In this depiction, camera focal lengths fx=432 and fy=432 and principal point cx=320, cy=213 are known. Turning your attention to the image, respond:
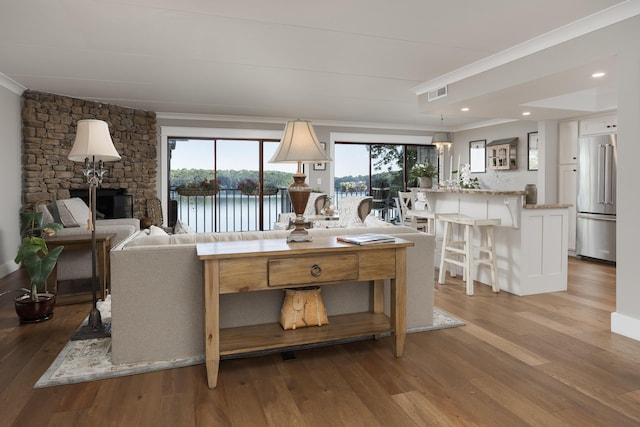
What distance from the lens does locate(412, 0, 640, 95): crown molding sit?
3.05 meters

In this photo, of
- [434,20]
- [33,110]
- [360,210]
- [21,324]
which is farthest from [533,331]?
[33,110]

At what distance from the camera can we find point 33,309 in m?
3.38

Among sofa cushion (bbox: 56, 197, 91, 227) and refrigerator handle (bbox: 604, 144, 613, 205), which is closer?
sofa cushion (bbox: 56, 197, 91, 227)

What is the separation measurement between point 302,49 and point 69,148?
4089mm

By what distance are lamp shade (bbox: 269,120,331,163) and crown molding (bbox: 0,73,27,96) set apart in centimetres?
415

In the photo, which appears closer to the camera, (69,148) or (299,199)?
(299,199)

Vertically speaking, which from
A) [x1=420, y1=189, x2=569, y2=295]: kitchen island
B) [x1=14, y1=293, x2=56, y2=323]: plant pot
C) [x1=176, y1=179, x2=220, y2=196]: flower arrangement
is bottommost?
[x1=14, y1=293, x2=56, y2=323]: plant pot

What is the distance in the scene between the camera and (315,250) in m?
2.44

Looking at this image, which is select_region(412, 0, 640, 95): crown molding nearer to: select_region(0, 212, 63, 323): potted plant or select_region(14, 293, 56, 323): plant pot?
select_region(0, 212, 63, 323): potted plant

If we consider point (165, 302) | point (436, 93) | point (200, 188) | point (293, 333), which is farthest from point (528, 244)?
point (200, 188)

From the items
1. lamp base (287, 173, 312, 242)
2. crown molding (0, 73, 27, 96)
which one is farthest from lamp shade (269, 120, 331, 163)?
crown molding (0, 73, 27, 96)

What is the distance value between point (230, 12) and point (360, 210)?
3.19m

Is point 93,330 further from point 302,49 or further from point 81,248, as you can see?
point 302,49

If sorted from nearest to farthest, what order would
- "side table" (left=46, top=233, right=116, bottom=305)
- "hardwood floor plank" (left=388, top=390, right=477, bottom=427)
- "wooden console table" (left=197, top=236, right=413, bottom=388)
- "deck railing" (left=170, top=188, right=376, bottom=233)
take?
"hardwood floor plank" (left=388, top=390, right=477, bottom=427) < "wooden console table" (left=197, top=236, right=413, bottom=388) < "side table" (left=46, top=233, right=116, bottom=305) < "deck railing" (left=170, top=188, right=376, bottom=233)
